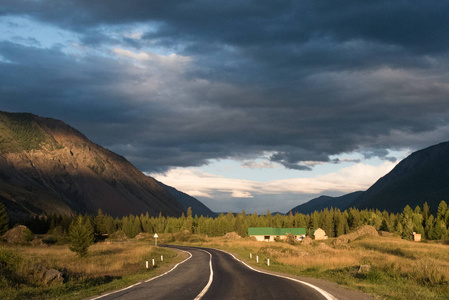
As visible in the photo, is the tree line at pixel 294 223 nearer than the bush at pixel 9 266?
No

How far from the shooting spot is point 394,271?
2627cm

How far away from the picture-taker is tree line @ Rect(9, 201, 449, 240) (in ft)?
388

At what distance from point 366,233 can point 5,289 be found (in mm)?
101971

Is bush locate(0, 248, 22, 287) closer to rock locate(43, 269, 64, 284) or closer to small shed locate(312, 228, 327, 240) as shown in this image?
rock locate(43, 269, 64, 284)

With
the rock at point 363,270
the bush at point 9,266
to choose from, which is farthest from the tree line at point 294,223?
the rock at point 363,270

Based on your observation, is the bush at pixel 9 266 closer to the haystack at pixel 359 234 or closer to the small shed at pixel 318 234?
the haystack at pixel 359 234

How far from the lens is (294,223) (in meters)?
158

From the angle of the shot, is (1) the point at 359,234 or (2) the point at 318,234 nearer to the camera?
(1) the point at 359,234

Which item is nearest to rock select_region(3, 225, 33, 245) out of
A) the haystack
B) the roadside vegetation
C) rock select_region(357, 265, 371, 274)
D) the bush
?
the roadside vegetation

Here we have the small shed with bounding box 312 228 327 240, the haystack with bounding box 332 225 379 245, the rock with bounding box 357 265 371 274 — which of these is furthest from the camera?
the small shed with bounding box 312 228 327 240

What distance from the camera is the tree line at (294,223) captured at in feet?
388

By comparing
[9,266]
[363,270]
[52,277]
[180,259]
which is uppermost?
[9,266]

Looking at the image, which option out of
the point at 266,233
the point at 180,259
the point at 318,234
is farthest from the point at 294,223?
the point at 180,259

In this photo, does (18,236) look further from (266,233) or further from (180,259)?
(266,233)
